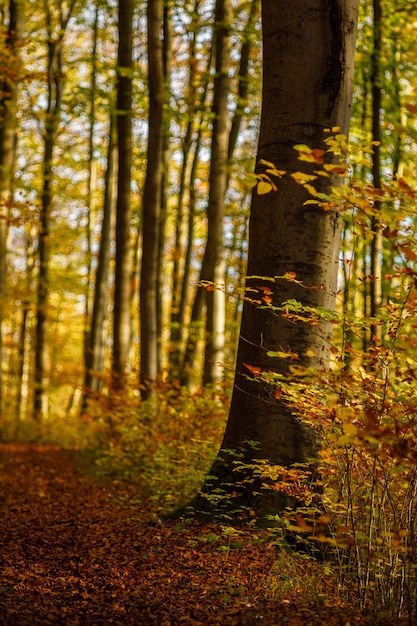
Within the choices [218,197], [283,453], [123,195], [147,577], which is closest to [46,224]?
[123,195]

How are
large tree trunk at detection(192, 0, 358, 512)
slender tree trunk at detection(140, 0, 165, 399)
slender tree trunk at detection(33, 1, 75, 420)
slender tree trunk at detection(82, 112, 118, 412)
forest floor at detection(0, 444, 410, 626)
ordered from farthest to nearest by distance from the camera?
slender tree trunk at detection(33, 1, 75, 420), slender tree trunk at detection(82, 112, 118, 412), slender tree trunk at detection(140, 0, 165, 399), large tree trunk at detection(192, 0, 358, 512), forest floor at detection(0, 444, 410, 626)

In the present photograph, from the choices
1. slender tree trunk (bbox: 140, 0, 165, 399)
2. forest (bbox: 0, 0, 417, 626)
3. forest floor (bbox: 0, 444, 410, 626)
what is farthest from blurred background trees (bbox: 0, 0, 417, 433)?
forest floor (bbox: 0, 444, 410, 626)

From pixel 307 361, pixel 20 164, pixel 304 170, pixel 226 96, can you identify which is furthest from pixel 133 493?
pixel 20 164

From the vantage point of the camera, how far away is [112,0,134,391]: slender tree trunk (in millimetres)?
11828

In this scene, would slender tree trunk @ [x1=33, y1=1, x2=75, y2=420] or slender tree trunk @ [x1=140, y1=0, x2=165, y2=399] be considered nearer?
slender tree trunk @ [x1=140, y1=0, x2=165, y2=399]

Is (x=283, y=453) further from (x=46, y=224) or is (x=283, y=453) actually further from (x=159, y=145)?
(x=46, y=224)

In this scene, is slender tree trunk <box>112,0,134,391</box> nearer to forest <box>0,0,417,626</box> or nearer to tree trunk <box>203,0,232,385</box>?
tree trunk <box>203,0,232,385</box>

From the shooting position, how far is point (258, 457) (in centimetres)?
504

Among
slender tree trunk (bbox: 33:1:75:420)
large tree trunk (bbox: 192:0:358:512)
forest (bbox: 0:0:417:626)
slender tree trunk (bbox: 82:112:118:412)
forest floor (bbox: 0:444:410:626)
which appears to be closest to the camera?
forest (bbox: 0:0:417:626)

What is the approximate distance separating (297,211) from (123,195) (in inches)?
289

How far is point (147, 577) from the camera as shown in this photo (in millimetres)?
4457

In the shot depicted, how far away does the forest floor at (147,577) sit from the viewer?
3.66 m

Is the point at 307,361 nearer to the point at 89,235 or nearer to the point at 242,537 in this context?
the point at 242,537

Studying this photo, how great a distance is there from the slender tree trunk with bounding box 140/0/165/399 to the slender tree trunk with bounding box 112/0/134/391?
0.64 m
